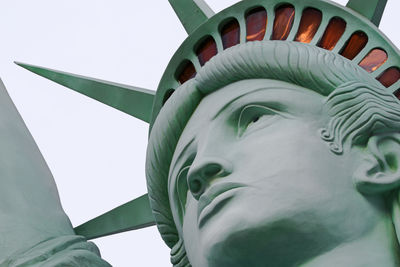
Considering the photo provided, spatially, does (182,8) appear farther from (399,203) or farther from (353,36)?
(399,203)

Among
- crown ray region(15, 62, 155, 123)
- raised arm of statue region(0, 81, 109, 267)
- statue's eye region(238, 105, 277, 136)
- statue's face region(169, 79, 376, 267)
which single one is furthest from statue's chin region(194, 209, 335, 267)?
crown ray region(15, 62, 155, 123)

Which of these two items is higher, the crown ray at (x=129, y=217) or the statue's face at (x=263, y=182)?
the statue's face at (x=263, y=182)

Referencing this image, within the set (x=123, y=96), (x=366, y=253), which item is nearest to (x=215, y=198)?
→ (x=366, y=253)

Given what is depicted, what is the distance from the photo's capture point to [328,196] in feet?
22.6

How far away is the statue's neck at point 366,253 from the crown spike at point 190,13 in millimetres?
2603

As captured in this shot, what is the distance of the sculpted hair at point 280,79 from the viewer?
23.6 ft

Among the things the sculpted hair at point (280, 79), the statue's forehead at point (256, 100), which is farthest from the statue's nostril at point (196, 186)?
the sculpted hair at point (280, 79)

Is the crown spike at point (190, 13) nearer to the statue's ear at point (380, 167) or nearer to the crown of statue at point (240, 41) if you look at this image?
the crown of statue at point (240, 41)

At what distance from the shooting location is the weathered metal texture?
785cm

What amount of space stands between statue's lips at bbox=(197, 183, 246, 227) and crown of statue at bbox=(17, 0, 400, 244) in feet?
4.42

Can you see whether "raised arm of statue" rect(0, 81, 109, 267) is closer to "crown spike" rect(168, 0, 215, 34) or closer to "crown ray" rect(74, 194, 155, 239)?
"crown ray" rect(74, 194, 155, 239)

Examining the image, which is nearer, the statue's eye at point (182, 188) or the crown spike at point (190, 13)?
the statue's eye at point (182, 188)

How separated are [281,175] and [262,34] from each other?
1.62m

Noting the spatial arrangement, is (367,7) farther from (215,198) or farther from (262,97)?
(215,198)
